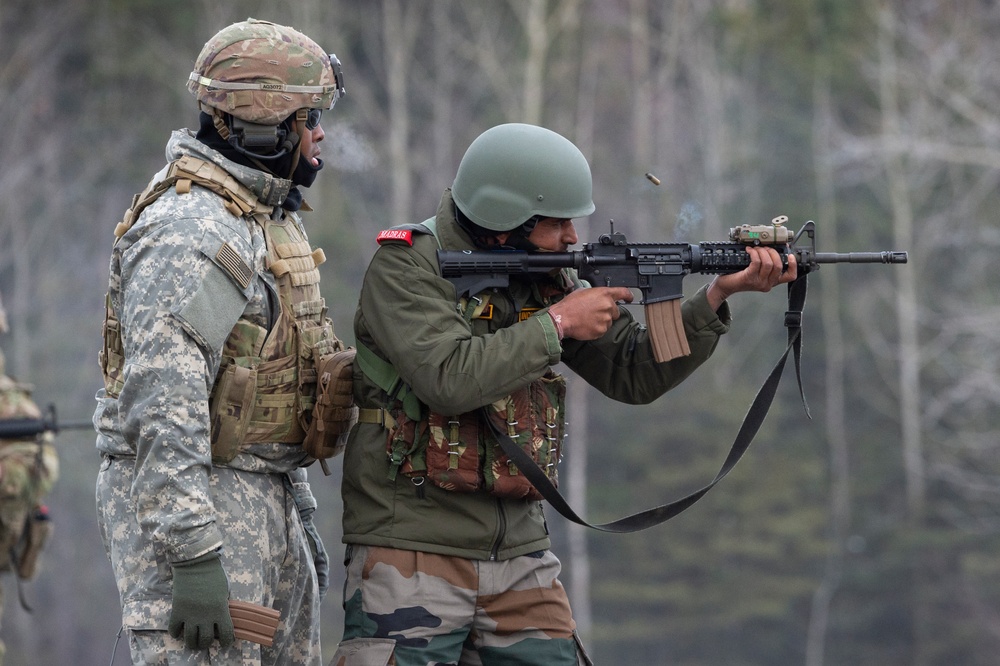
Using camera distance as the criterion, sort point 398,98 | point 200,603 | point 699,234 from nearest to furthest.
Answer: point 200,603
point 699,234
point 398,98

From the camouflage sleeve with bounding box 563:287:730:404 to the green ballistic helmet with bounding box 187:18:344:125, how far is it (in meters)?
1.23

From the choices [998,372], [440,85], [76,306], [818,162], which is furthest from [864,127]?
[76,306]

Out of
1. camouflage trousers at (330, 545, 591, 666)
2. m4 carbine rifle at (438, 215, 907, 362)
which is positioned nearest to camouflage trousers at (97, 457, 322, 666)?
camouflage trousers at (330, 545, 591, 666)

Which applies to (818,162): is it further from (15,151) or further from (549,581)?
(549,581)

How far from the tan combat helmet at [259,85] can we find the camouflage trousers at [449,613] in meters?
1.34

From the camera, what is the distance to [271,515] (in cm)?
420

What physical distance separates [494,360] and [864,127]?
25305 mm

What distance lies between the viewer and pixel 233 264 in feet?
13.1

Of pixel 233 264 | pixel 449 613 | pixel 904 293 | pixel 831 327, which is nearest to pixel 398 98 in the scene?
pixel 831 327

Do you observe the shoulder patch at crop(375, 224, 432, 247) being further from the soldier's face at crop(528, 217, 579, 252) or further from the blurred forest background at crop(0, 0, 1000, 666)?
the blurred forest background at crop(0, 0, 1000, 666)

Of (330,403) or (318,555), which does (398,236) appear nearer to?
(330,403)

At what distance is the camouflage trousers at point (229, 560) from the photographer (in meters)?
3.92

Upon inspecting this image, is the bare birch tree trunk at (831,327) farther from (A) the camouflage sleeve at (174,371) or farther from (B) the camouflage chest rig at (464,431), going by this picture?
(A) the camouflage sleeve at (174,371)

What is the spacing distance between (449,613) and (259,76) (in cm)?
175
